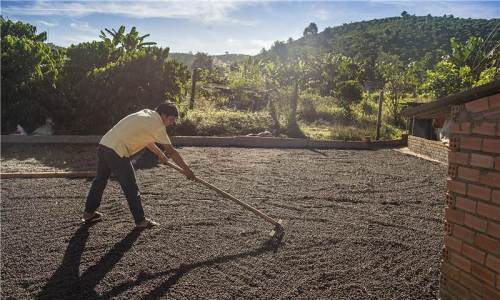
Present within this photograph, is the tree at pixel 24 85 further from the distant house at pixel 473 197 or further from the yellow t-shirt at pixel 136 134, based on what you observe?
the distant house at pixel 473 197

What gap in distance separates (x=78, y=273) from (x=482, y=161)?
3.50 metres

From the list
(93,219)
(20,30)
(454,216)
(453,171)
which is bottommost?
(93,219)

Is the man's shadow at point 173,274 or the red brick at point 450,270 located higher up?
the red brick at point 450,270

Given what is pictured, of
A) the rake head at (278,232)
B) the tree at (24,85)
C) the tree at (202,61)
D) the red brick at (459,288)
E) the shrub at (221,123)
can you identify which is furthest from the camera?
the tree at (202,61)

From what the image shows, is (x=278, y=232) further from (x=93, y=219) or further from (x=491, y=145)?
(x=491, y=145)

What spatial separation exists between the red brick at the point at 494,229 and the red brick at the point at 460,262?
1.07 ft

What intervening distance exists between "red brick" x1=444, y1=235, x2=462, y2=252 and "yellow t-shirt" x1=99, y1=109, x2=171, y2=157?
9.77 ft

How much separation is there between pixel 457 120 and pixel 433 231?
2.45m

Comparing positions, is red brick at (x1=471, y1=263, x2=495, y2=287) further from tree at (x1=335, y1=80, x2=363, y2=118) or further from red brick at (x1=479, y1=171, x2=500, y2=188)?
tree at (x1=335, y1=80, x2=363, y2=118)

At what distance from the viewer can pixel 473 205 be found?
2898mm

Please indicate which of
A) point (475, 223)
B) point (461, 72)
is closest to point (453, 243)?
point (475, 223)

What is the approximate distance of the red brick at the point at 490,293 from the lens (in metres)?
2.71

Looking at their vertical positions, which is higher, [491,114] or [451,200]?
[491,114]

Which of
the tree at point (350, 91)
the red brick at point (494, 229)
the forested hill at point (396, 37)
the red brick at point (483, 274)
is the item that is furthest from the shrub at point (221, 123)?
the forested hill at point (396, 37)
